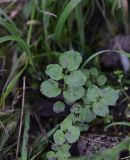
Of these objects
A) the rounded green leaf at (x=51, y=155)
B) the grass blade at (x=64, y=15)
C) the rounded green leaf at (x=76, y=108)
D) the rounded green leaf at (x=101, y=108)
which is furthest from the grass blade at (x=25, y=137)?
the grass blade at (x=64, y=15)

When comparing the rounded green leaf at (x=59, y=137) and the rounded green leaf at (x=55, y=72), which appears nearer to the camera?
the rounded green leaf at (x=59, y=137)

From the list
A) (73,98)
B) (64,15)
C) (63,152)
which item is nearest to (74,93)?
(73,98)

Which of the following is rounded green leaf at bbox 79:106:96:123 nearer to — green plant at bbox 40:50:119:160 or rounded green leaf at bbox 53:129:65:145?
green plant at bbox 40:50:119:160

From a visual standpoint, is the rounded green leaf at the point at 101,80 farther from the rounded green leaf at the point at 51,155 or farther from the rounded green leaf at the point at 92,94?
the rounded green leaf at the point at 51,155

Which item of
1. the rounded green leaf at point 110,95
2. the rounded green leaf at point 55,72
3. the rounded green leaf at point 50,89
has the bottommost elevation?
the rounded green leaf at point 110,95

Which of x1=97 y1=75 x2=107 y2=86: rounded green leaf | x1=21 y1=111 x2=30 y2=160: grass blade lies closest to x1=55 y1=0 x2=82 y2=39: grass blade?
x1=97 y1=75 x2=107 y2=86: rounded green leaf
